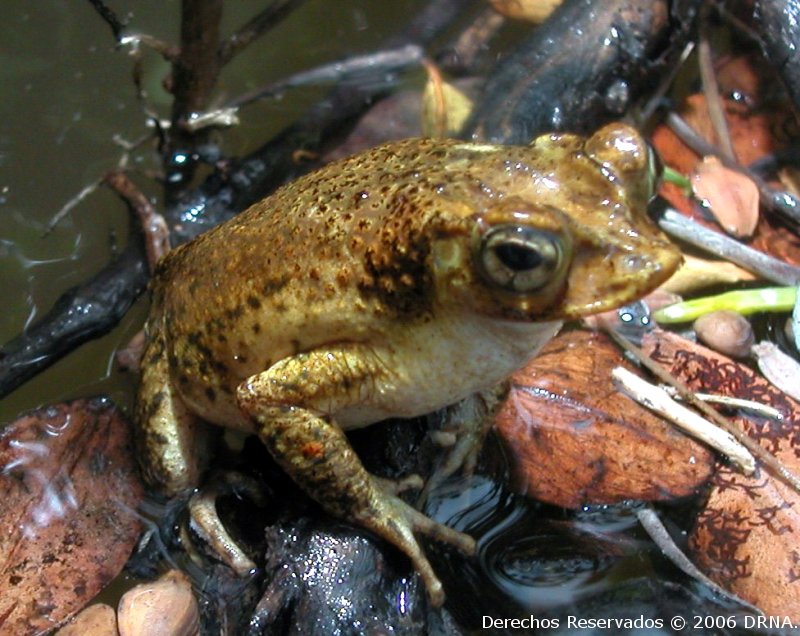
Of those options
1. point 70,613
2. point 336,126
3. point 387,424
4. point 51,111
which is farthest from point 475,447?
point 51,111

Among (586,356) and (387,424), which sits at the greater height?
(387,424)

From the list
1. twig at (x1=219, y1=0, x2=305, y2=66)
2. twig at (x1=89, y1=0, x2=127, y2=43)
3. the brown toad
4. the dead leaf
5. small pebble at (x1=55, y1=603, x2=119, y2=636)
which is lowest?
the dead leaf

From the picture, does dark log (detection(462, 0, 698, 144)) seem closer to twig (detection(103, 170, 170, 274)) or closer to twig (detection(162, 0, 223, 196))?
twig (detection(162, 0, 223, 196))

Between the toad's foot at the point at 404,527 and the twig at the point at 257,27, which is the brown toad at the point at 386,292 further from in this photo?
the twig at the point at 257,27

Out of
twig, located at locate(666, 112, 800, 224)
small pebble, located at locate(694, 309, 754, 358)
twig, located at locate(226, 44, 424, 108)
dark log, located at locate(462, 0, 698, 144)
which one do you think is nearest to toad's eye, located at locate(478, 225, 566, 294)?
small pebble, located at locate(694, 309, 754, 358)

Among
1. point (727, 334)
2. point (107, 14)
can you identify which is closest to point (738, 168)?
point (727, 334)

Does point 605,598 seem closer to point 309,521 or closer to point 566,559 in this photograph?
point 566,559

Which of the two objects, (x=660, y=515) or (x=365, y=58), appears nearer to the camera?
(x=660, y=515)
